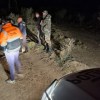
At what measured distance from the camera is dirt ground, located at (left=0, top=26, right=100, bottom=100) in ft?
31.4

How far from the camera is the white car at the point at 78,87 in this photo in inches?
217

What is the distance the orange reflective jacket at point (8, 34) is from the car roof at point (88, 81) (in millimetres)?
3097

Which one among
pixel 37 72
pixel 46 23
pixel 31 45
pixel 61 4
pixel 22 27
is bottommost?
pixel 37 72

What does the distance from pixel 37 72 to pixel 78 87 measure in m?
5.24

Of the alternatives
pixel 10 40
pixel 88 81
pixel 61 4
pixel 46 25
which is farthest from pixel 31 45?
pixel 61 4

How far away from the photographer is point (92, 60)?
41.4 feet

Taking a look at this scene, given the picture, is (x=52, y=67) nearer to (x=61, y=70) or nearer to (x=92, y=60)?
(x=61, y=70)

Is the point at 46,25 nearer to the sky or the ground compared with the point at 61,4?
nearer to the ground

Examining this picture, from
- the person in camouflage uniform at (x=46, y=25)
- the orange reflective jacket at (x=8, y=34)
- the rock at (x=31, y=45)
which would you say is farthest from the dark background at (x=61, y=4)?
the orange reflective jacket at (x=8, y=34)

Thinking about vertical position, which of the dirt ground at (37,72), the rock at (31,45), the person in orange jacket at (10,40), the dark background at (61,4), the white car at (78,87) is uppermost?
the dark background at (61,4)

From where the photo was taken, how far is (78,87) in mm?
5777

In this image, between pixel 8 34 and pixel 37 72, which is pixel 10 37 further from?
pixel 37 72

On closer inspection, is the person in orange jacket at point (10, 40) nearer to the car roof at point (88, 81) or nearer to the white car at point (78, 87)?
the white car at point (78, 87)

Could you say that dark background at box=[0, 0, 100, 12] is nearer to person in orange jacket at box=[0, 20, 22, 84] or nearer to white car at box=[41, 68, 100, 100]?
person in orange jacket at box=[0, 20, 22, 84]
